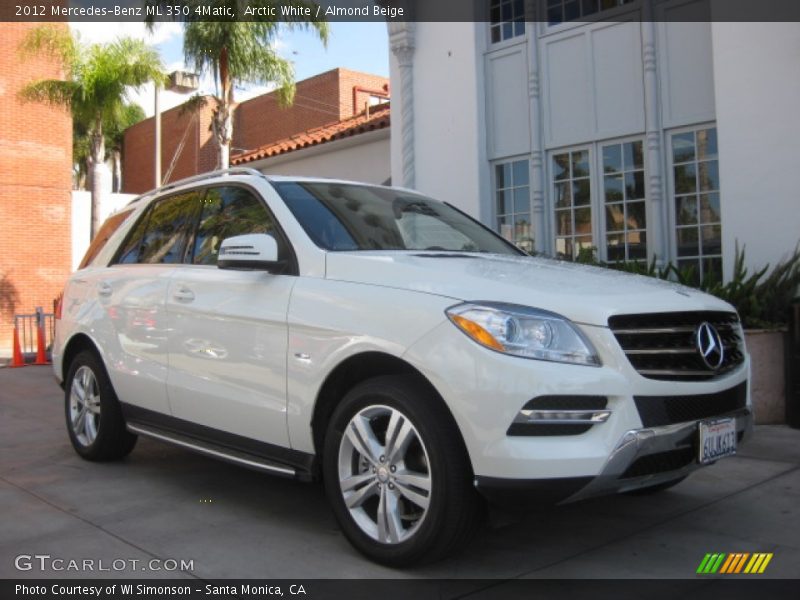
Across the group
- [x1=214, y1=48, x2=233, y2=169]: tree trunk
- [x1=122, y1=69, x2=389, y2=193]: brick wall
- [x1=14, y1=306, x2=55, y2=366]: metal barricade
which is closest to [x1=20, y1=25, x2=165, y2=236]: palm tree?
[x1=14, y1=306, x2=55, y2=366]: metal barricade

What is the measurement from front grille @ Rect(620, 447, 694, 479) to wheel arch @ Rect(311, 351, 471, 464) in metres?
0.95

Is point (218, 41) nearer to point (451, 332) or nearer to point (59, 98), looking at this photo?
point (59, 98)

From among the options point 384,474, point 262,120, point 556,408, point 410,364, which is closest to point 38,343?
point 384,474

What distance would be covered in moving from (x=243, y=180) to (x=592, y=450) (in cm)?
270

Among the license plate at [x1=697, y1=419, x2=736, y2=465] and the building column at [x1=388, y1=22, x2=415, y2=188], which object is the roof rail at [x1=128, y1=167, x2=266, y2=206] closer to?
the license plate at [x1=697, y1=419, x2=736, y2=465]

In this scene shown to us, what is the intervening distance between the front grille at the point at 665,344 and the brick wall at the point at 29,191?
18.0 m

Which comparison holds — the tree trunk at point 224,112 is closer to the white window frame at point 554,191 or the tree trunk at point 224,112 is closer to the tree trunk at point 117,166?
the white window frame at point 554,191

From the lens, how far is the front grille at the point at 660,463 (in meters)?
3.30

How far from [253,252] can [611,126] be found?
20.9 ft

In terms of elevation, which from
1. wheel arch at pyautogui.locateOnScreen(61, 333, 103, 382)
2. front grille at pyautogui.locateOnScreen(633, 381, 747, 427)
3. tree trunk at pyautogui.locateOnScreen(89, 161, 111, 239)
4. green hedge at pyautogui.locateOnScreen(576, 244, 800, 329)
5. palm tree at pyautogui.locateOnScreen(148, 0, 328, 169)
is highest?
palm tree at pyautogui.locateOnScreen(148, 0, 328, 169)

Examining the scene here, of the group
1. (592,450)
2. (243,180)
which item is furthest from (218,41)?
(592,450)

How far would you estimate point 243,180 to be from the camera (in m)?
4.84

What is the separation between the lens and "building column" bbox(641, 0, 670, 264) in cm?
890

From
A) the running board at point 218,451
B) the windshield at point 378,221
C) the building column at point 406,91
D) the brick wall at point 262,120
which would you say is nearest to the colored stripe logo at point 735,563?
the running board at point 218,451
